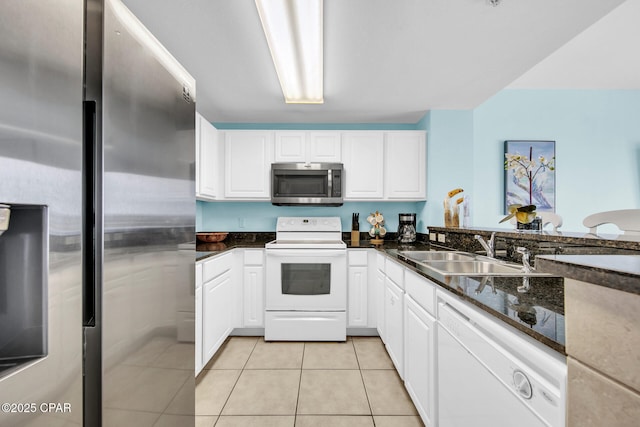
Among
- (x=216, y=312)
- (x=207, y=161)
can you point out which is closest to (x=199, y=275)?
(x=216, y=312)

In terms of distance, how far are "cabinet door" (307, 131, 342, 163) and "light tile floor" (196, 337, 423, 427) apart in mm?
1913

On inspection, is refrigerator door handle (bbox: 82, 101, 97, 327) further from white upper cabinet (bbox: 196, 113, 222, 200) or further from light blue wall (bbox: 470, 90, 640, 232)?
light blue wall (bbox: 470, 90, 640, 232)

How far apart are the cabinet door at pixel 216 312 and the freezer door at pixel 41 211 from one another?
1.57 metres

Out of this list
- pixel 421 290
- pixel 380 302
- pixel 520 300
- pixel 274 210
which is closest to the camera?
pixel 520 300

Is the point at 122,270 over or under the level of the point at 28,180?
under

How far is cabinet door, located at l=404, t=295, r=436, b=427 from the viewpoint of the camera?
1416 mm

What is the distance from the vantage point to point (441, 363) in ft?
4.28

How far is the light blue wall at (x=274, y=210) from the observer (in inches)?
137

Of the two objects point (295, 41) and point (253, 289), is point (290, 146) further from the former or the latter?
point (253, 289)

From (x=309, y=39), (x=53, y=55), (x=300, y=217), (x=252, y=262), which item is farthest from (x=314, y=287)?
(x=53, y=55)

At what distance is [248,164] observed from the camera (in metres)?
3.20

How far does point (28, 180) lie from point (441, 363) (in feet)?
5.03

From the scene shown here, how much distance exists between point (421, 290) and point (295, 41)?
169 cm

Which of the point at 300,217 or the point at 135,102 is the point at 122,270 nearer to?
the point at 135,102
